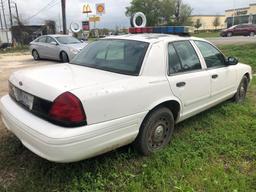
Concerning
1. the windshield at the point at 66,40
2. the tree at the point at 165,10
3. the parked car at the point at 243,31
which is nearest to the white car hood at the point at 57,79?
the windshield at the point at 66,40

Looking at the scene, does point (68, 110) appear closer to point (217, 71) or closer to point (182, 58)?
point (182, 58)

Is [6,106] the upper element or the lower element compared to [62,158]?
upper

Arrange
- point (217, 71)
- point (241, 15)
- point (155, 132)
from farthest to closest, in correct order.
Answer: point (241, 15)
point (217, 71)
point (155, 132)

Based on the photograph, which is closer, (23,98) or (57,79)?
(57,79)

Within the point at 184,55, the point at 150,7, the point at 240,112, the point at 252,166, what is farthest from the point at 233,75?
the point at 150,7

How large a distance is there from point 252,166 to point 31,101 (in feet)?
8.52

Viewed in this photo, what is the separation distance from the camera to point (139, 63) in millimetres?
3133

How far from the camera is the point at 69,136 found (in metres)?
2.37

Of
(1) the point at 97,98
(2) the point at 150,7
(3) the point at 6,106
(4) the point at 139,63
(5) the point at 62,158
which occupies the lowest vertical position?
(5) the point at 62,158

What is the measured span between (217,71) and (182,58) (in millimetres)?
887

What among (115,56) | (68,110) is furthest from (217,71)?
(68,110)

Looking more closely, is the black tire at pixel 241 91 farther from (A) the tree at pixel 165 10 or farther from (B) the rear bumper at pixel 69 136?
(A) the tree at pixel 165 10

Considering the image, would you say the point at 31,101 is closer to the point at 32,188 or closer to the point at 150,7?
the point at 32,188

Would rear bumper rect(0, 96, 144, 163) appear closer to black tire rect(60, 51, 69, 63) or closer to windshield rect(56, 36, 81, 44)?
black tire rect(60, 51, 69, 63)
